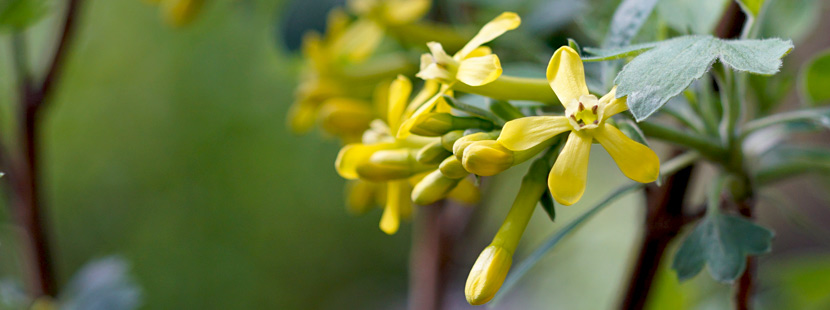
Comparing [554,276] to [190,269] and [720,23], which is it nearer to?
[720,23]

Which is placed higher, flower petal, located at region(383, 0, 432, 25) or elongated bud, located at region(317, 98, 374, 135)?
flower petal, located at region(383, 0, 432, 25)

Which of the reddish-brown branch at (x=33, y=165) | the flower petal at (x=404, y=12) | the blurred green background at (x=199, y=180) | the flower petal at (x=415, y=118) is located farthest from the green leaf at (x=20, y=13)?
the blurred green background at (x=199, y=180)

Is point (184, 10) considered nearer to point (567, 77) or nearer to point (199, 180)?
point (567, 77)

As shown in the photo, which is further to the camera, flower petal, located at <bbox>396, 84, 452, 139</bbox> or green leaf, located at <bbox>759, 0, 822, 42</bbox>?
green leaf, located at <bbox>759, 0, 822, 42</bbox>

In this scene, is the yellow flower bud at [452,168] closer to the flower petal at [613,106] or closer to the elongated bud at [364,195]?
the flower petal at [613,106]

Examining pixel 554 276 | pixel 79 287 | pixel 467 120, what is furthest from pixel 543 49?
pixel 554 276

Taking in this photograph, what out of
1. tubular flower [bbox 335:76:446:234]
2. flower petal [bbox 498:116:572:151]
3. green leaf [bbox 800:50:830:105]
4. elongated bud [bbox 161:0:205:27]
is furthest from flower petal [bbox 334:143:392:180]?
elongated bud [bbox 161:0:205:27]

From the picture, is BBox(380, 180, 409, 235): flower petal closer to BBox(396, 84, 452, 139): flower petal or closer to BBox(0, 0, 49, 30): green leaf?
BBox(396, 84, 452, 139): flower petal
